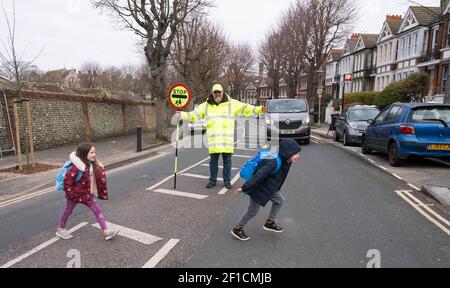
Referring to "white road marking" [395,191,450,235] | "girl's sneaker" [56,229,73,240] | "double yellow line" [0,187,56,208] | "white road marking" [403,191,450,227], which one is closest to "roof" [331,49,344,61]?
"white road marking" [403,191,450,227]

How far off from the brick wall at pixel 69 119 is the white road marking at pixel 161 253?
397 inches

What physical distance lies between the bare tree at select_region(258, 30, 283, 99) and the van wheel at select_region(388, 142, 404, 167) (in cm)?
2955

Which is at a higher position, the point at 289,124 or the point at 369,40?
the point at 369,40

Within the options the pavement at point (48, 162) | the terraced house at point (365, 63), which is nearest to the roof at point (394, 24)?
the terraced house at point (365, 63)

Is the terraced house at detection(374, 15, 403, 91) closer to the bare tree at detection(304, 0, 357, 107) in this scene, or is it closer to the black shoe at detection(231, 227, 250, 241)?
the bare tree at detection(304, 0, 357, 107)

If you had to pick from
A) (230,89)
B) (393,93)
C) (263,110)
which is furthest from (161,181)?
(230,89)

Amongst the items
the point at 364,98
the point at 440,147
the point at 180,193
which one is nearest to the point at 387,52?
the point at 364,98

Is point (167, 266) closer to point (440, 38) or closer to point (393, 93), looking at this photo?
point (393, 93)

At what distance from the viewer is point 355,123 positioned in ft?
46.5

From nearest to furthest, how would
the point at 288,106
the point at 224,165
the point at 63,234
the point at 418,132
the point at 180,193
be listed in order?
the point at 63,234, the point at 180,193, the point at 224,165, the point at 418,132, the point at 288,106

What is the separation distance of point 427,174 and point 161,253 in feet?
23.5

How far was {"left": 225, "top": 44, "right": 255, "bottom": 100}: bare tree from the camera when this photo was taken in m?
58.9

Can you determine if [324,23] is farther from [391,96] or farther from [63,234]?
[63,234]
